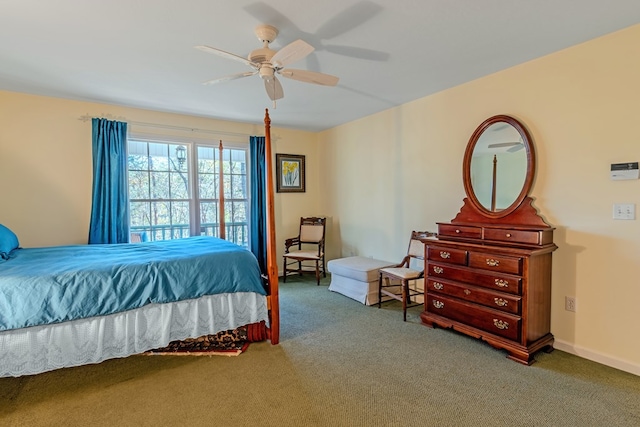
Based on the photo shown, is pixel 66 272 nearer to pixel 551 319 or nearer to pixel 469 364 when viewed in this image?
pixel 469 364

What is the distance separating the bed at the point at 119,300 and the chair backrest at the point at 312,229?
221 centimetres

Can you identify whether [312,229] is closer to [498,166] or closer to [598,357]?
[498,166]

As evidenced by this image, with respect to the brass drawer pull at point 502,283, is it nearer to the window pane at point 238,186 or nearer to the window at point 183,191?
the window at point 183,191

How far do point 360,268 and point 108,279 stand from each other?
8.51ft

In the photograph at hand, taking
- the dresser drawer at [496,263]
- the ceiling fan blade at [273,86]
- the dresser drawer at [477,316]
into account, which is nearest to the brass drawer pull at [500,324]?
the dresser drawer at [477,316]

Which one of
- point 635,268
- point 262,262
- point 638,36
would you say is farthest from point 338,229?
point 638,36

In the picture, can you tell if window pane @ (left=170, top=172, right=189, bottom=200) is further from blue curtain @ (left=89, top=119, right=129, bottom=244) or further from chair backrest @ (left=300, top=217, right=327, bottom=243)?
chair backrest @ (left=300, top=217, right=327, bottom=243)

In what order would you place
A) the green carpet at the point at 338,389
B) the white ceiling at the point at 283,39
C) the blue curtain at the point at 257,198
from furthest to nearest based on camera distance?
1. the blue curtain at the point at 257,198
2. the white ceiling at the point at 283,39
3. the green carpet at the point at 338,389

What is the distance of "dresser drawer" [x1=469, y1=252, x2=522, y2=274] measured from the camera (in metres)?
2.45

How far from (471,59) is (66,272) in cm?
352

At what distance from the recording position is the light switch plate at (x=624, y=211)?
2268 millimetres

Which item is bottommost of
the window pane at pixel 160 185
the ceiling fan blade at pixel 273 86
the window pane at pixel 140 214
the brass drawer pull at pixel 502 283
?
the brass drawer pull at pixel 502 283

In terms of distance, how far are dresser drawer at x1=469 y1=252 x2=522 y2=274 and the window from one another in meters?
3.36

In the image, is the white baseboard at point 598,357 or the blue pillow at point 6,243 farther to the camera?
the blue pillow at point 6,243
